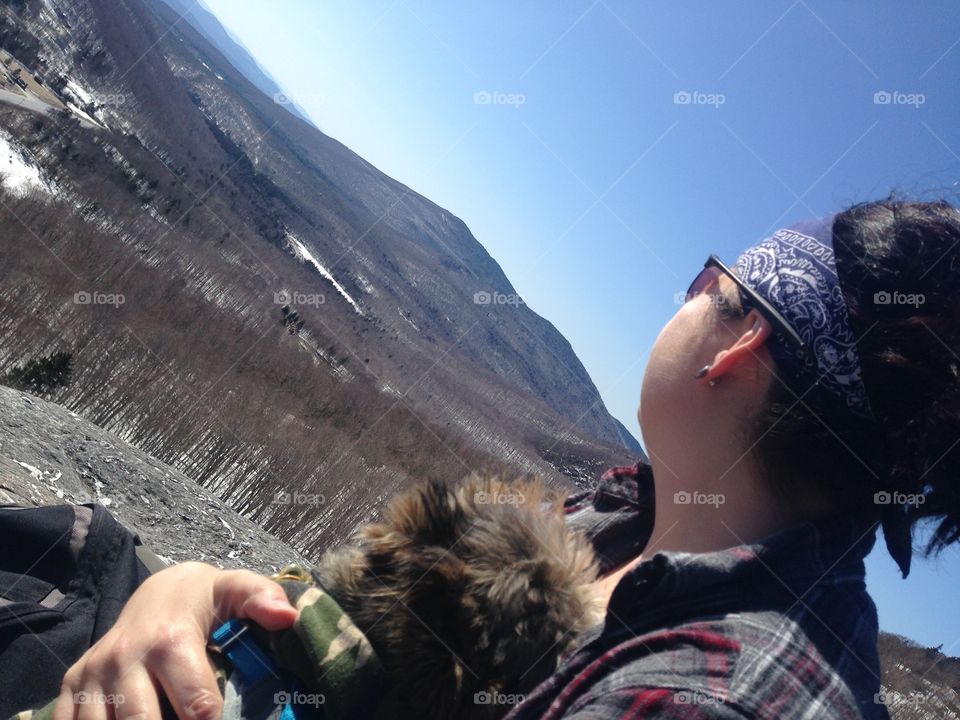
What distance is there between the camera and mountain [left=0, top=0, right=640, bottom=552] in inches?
424

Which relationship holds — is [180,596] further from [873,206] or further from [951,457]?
[873,206]

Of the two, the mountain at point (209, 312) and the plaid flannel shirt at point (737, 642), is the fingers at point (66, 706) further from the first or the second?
the mountain at point (209, 312)

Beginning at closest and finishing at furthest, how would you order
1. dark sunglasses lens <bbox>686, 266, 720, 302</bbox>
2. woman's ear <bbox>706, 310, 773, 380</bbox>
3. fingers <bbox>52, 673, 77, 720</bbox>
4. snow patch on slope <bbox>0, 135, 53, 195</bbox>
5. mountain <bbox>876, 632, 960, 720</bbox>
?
fingers <bbox>52, 673, 77, 720</bbox>
woman's ear <bbox>706, 310, 773, 380</bbox>
dark sunglasses lens <bbox>686, 266, 720, 302</bbox>
mountain <bbox>876, 632, 960, 720</bbox>
snow patch on slope <bbox>0, 135, 53, 195</bbox>

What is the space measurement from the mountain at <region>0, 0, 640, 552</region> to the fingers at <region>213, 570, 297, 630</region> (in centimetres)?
81

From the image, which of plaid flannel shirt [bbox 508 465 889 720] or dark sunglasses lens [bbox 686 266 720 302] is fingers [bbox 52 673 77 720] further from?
dark sunglasses lens [bbox 686 266 720 302]

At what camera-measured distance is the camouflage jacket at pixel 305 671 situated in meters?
1.38

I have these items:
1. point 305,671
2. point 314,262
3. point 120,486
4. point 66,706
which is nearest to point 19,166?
point 120,486

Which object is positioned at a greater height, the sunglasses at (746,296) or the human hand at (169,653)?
the sunglasses at (746,296)

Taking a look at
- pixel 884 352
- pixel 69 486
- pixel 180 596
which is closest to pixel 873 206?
pixel 884 352

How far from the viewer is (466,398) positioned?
3684 cm

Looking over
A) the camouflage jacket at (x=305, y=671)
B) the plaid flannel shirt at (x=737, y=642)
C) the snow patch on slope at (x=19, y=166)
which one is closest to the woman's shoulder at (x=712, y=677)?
the plaid flannel shirt at (x=737, y=642)

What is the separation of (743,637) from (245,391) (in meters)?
12.5

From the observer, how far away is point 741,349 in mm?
1701

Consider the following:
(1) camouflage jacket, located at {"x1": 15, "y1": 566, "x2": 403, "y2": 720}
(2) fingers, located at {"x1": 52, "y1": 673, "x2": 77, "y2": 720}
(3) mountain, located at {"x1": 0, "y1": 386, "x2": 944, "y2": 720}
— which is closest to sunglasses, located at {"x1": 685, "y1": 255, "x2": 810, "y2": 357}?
(1) camouflage jacket, located at {"x1": 15, "y1": 566, "x2": 403, "y2": 720}
